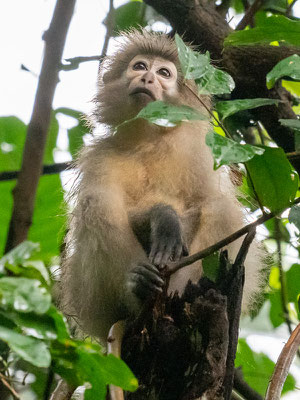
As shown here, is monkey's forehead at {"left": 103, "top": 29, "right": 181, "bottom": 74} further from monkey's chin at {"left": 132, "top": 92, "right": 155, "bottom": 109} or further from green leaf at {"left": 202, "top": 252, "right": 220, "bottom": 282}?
green leaf at {"left": 202, "top": 252, "right": 220, "bottom": 282}

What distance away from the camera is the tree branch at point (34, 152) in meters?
2.50

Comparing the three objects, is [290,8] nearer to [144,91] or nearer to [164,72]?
[164,72]

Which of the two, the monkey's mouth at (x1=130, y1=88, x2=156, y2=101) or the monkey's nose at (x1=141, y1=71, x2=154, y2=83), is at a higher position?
the monkey's nose at (x1=141, y1=71, x2=154, y2=83)

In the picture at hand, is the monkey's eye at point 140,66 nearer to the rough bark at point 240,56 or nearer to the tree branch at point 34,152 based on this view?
the rough bark at point 240,56

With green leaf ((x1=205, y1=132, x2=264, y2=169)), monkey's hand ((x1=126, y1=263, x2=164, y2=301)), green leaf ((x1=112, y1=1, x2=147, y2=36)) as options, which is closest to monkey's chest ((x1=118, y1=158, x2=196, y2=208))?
monkey's hand ((x1=126, y1=263, x2=164, y2=301))

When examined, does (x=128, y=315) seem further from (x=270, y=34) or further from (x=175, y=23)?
(x=175, y=23)

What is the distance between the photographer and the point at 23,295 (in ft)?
6.02

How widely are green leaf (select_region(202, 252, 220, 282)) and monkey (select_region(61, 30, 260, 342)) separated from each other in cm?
28

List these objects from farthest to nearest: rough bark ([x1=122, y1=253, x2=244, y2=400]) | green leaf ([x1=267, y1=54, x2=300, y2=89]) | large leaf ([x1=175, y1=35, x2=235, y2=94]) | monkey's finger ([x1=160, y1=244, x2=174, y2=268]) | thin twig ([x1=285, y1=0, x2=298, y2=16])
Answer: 1. thin twig ([x1=285, y1=0, x2=298, y2=16])
2. monkey's finger ([x1=160, y1=244, x2=174, y2=268])
3. rough bark ([x1=122, y1=253, x2=244, y2=400])
4. green leaf ([x1=267, y1=54, x2=300, y2=89])
5. large leaf ([x1=175, y1=35, x2=235, y2=94])

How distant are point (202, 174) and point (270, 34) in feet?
5.38

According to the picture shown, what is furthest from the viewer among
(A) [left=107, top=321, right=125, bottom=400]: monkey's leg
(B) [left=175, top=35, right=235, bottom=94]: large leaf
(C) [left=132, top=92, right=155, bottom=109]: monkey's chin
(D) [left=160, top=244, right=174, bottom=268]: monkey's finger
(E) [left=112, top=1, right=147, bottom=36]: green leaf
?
(E) [left=112, top=1, right=147, bottom=36]: green leaf

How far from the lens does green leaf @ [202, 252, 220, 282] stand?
3404mm

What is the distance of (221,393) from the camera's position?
315 cm

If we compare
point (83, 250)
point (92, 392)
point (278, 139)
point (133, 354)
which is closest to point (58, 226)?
point (83, 250)
